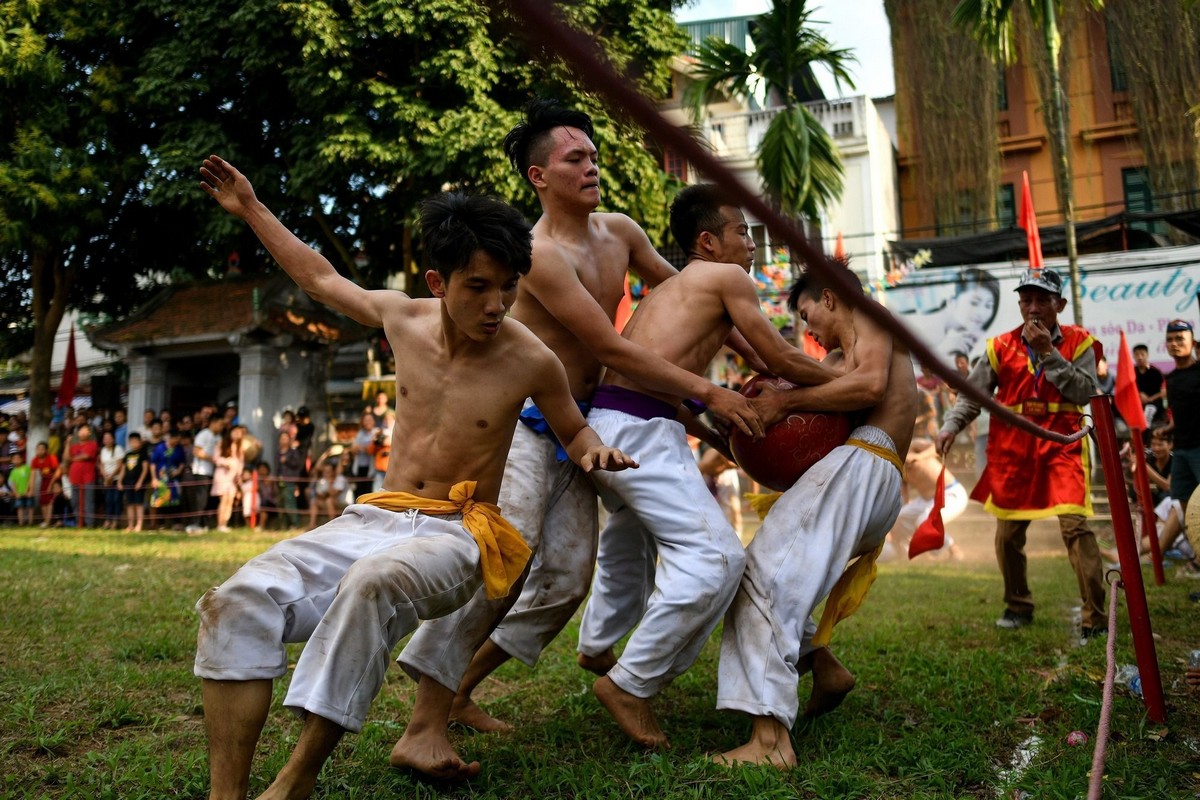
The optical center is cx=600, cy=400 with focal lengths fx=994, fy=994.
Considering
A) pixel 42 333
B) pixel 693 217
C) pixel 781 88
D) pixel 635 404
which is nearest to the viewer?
pixel 781 88

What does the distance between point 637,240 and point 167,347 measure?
17001mm

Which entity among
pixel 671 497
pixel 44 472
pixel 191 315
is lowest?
pixel 671 497

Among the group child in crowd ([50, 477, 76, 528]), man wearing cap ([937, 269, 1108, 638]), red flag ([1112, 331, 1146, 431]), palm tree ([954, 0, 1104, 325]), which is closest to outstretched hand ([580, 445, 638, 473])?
man wearing cap ([937, 269, 1108, 638])

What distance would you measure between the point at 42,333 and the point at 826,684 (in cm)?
1908

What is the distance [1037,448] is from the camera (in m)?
5.79

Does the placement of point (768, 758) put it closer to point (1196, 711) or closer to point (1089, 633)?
point (1196, 711)

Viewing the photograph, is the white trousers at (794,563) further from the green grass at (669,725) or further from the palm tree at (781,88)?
the palm tree at (781,88)

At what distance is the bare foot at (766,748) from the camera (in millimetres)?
3242

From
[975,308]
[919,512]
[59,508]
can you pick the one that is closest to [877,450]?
[919,512]

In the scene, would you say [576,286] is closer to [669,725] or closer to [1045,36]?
[669,725]

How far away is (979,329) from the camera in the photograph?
1889 centimetres

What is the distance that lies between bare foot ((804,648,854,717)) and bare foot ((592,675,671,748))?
75cm

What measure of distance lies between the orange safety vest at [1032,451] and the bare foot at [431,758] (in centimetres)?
384

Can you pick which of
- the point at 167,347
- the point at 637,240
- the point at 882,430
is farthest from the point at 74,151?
the point at 882,430
